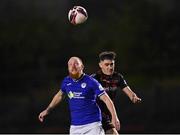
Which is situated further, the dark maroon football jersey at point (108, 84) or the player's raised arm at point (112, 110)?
the dark maroon football jersey at point (108, 84)

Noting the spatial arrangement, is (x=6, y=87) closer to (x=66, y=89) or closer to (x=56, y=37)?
(x=56, y=37)

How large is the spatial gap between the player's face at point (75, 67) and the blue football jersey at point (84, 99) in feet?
0.35

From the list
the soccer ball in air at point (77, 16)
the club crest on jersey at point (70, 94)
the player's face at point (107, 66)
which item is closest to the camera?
the club crest on jersey at point (70, 94)

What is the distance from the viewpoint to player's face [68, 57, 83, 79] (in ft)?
31.6

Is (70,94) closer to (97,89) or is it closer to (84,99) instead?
(84,99)

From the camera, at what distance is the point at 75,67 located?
31.7 ft

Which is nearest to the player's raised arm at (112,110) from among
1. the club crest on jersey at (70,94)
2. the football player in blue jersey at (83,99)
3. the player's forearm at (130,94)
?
the football player in blue jersey at (83,99)

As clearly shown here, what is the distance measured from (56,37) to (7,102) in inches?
172

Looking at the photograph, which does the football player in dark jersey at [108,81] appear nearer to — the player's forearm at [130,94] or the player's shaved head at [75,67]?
the player's forearm at [130,94]

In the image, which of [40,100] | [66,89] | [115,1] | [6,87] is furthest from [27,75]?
[66,89]

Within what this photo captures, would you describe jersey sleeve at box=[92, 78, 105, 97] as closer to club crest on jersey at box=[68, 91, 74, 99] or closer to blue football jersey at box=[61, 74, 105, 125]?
blue football jersey at box=[61, 74, 105, 125]

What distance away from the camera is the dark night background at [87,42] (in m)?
24.9

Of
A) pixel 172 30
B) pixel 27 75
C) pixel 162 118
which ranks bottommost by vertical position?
pixel 162 118

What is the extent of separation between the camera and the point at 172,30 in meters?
27.1
